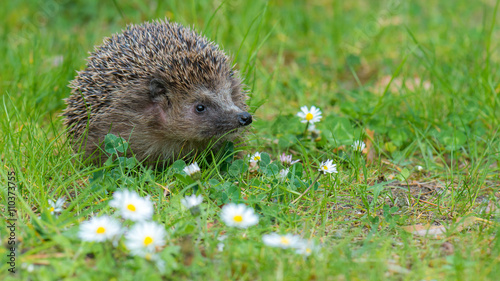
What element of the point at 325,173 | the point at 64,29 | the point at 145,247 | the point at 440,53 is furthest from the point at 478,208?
the point at 64,29

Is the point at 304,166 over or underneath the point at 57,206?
over

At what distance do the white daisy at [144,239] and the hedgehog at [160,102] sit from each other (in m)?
1.54

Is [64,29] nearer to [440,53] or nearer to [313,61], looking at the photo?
[313,61]

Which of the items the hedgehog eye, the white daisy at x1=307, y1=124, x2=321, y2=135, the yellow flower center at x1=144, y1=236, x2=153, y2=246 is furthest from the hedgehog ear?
the yellow flower center at x1=144, y1=236, x2=153, y2=246

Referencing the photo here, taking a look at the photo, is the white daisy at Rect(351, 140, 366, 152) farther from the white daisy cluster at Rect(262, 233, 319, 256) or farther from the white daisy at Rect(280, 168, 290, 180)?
the white daisy cluster at Rect(262, 233, 319, 256)

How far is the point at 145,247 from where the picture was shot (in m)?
2.99

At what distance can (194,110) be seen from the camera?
15.2 feet

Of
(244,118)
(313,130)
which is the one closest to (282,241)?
(244,118)

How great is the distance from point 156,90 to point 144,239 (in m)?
1.91

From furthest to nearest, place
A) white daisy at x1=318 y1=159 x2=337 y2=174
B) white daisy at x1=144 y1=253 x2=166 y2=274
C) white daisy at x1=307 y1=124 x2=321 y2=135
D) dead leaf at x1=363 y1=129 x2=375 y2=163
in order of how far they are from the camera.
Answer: white daisy at x1=307 y1=124 x2=321 y2=135
dead leaf at x1=363 y1=129 x2=375 y2=163
white daisy at x1=318 y1=159 x2=337 y2=174
white daisy at x1=144 y1=253 x2=166 y2=274

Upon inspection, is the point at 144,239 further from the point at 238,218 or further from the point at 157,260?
the point at 238,218

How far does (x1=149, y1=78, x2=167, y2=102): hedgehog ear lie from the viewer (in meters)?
4.59

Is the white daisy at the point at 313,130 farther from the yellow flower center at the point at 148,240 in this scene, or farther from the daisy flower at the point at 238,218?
the yellow flower center at the point at 148,240

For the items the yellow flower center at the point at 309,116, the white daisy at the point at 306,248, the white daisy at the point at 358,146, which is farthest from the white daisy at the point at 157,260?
the yellow flower center at the point at 309,116
